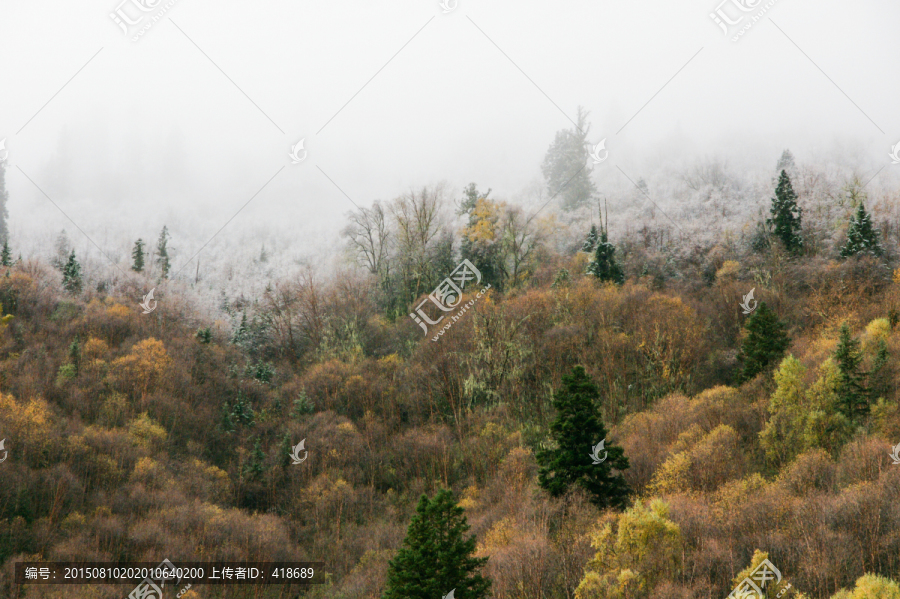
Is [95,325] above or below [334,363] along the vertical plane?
above

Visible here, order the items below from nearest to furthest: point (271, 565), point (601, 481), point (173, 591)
→ point (601, 481)
point (173, 591)
point (271, 565)

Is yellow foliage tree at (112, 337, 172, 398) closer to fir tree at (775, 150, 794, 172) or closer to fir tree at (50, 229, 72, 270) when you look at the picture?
fir tree at (50, 229, 72, 270)

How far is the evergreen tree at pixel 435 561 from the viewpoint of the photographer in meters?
19.4

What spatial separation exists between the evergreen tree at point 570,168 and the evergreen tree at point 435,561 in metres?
59.3

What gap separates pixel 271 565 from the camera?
33938mm

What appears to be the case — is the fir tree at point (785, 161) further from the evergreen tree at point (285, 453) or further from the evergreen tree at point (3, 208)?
the evergreen tree at point (3, 208)

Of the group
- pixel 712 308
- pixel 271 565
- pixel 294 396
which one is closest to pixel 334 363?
pixel 294 396

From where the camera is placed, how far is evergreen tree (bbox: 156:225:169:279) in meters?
64.6

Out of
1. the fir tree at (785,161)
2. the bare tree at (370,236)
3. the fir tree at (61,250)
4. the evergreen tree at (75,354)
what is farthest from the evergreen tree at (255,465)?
the fir tree at (785,161)

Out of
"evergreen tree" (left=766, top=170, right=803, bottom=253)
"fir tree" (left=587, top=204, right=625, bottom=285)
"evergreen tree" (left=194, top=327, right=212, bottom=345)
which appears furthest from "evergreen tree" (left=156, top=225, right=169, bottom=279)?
"evergreen tree" (left=766, top=170, right=803, bottom=253)

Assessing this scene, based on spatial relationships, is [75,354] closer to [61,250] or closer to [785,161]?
[61,250]

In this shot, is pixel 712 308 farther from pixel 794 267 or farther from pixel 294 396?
pixel 294 396

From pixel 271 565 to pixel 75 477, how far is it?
13.9 metres

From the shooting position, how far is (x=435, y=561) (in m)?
19.8
